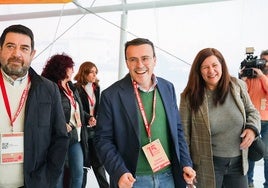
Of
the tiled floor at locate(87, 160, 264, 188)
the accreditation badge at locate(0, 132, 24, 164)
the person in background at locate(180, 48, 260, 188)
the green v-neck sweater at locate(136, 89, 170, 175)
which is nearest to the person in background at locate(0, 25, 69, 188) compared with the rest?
the accreditation badge at locate(0, 132, 24, 164)

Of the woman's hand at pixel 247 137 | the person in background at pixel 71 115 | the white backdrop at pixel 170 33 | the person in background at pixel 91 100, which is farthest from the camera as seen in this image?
the white backdrop at pixel 170 33

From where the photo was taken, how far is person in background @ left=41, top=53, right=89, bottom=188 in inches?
90.0

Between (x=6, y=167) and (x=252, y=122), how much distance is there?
1.24 m

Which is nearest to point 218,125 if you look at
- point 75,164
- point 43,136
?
point 43,136

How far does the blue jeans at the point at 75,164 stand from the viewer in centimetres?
236

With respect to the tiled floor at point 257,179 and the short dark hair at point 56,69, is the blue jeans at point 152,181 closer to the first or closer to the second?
the short dark hair at point 56,69

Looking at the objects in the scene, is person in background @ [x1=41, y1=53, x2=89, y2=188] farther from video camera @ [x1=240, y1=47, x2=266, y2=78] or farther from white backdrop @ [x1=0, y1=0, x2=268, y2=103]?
white backdrop @ [x1=0, y1=0, x2=268, y2=103]

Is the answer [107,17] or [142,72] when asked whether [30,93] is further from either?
[107,17]

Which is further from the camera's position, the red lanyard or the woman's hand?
the red lanyard

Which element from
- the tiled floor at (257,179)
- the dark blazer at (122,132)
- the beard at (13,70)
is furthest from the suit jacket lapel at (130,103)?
the tiled floor at (257,179)

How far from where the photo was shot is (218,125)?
1.57 metres

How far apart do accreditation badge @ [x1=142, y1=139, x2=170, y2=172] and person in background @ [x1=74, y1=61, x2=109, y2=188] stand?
4.85ft

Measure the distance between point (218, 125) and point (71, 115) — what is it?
1220 millimetres

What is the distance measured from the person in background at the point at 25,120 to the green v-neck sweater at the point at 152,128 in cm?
36
